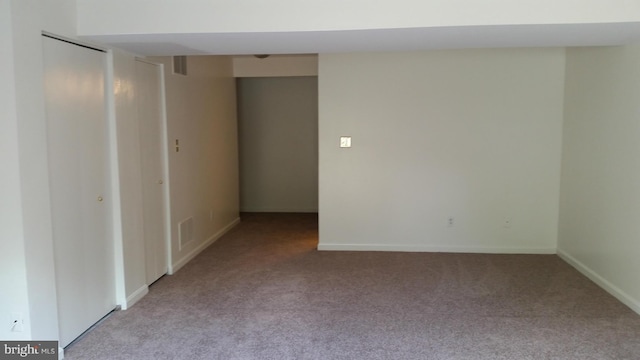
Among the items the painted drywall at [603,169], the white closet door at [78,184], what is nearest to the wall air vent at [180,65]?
the white closet door at [78,184]

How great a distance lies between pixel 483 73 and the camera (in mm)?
5004

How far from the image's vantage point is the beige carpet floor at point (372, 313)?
2953 mm

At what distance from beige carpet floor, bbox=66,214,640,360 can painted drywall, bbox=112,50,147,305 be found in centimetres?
28

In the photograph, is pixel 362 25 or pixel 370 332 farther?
pixel 370 332

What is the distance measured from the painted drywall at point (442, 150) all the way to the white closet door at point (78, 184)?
99.0 inches

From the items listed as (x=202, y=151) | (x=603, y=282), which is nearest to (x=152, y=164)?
(x=202, y=151)

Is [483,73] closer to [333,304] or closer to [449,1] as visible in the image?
[449,1]

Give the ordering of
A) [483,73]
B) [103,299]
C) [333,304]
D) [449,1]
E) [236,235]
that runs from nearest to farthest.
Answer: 1. [449,1]
2. [103,299]
3. [333,304]
4. [483,73]
5. [236,235]

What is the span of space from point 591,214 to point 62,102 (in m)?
4.40

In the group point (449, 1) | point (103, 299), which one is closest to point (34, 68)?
point (103, 299)

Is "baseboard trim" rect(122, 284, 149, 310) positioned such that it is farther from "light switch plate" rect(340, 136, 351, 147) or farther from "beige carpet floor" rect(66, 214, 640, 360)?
"light switch plate" rect(340, 136, 351, 147)

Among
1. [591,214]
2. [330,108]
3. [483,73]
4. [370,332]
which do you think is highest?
[483,73]

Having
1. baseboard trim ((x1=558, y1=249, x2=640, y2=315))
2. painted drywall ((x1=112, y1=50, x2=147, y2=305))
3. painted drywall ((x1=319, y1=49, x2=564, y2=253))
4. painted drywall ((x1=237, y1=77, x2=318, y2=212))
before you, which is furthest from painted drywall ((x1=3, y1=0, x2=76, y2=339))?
painted drywall ((x1=237, y1=77, x2=318, y2=212))
